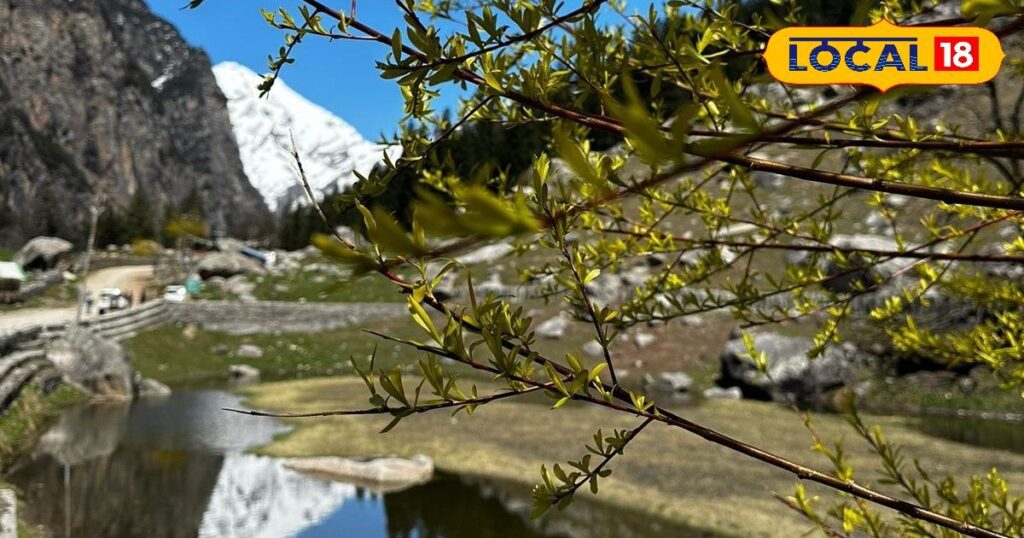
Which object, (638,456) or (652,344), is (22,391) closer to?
(638,456)

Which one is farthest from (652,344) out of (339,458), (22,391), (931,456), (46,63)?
(46,63)

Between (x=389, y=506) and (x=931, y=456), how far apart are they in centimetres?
1081

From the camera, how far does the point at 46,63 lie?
122 meters

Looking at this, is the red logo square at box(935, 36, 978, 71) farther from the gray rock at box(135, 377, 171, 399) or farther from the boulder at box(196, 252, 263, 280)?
the boulder at box(196, 252, 263, 280)

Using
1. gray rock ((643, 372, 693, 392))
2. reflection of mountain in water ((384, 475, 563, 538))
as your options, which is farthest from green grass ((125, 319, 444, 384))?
A: reflection of mountain in water ((384, 475, 563, 538))

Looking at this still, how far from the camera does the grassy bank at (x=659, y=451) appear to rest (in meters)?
9.77

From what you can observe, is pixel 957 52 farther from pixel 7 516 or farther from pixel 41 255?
pixel 41 255

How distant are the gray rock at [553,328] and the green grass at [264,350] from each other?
19.1 ft

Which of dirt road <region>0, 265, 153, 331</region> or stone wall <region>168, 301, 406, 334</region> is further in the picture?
stone wall <region>168, 301, 406, 334</region>

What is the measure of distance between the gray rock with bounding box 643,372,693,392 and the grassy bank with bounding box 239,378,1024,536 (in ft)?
11.6

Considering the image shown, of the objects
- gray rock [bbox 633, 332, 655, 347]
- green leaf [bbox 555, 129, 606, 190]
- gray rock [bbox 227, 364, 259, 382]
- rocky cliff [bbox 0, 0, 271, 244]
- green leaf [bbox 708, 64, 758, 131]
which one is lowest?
gray rock [bbox 227, 364, 259, 382]

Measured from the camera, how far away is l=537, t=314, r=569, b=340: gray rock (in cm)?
2828

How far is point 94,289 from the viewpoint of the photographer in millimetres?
35812

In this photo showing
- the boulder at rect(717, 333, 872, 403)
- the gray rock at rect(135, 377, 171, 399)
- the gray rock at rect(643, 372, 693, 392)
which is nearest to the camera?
the gray rock at rect(135, 377, 171, 399)
